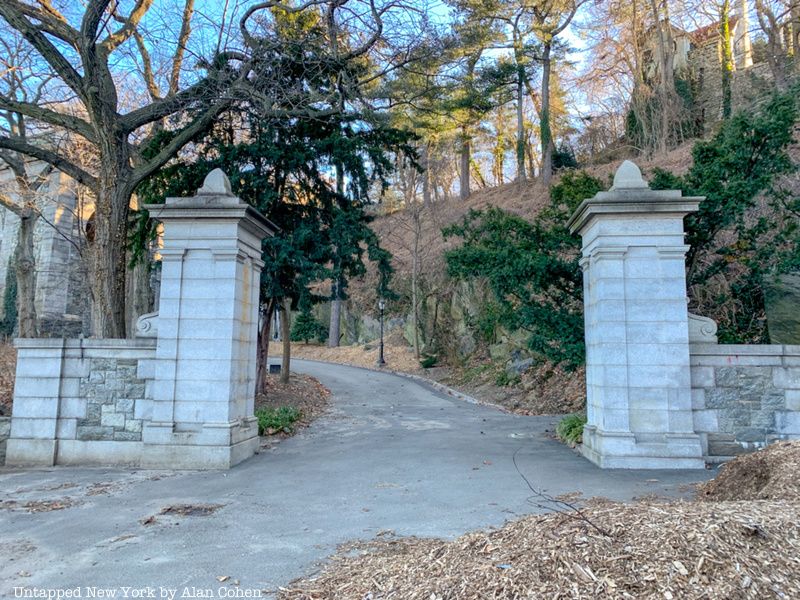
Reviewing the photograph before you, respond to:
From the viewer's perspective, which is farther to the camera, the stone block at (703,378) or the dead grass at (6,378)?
the dead grass at (6,378)

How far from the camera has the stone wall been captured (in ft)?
22.9

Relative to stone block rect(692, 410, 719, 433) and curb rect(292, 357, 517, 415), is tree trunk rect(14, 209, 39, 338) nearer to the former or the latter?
curb rect(292, 357, 517, 415)

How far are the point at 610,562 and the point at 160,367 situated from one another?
6.01 meters

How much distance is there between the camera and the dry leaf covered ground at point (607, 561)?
2.57 meters

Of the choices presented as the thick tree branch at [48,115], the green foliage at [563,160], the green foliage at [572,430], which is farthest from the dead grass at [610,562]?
the green foliage at [563,160]

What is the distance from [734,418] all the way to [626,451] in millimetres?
1472

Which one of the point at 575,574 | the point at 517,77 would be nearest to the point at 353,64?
the point at 575,574

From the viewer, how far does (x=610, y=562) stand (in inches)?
107

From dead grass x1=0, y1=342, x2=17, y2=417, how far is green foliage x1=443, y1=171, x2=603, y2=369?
28.0ft

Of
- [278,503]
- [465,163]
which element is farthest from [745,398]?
[465,163]

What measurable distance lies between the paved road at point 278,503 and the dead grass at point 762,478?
23.4 inches

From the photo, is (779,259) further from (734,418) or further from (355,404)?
(355,404)

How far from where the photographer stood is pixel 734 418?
6.59m

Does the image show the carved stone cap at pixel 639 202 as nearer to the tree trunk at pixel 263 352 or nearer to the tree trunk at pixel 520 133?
the tree trunk at pixel 263 352
